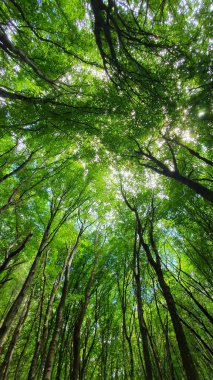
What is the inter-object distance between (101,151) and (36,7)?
4.73m

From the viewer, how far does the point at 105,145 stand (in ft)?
24.7

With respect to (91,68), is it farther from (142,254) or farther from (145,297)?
(145,297)

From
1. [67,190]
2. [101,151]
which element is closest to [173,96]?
[101,151]

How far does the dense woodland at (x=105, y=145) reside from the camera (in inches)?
197

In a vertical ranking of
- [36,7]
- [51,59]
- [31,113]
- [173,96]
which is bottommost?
[173,96]

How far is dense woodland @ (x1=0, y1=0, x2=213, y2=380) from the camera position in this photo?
16.4 feet

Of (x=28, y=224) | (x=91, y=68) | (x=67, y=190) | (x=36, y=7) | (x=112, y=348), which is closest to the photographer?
(x=36, y=7)

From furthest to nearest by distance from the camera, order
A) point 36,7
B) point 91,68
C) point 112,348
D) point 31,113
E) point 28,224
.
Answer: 1. point 112,348
2. point 28,224
3. point 91,68
4. point 31,113
5. point 36,7

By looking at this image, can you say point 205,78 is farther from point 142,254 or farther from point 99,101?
point 142,254

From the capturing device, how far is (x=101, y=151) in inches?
325

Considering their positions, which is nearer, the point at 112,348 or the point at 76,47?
the point at 76,47

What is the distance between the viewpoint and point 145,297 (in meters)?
12.3

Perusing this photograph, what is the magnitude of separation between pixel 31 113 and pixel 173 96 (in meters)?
4.27

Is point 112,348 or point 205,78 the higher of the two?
point 112,348
